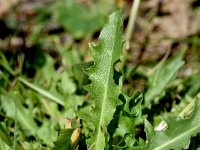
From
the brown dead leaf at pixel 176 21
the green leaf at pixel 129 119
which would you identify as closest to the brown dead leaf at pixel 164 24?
the brown dead leaf at pixel 176 21

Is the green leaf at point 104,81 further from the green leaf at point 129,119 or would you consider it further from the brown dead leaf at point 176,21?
the brown dead leaf at point 176,21

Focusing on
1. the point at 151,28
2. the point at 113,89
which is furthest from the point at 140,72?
the point at 151,28

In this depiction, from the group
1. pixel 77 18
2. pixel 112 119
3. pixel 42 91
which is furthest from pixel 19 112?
pixel 77 18

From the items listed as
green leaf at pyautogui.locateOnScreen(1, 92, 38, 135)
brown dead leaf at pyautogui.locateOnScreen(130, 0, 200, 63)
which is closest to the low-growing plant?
green leaf at pyautogui.locateOnScreen(1, 92, 38, 135)

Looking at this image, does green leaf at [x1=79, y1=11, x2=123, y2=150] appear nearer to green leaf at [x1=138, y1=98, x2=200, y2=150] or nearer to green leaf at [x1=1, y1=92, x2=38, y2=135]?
green leaf at [x1=138, y1=98, x2=200, y2=150]

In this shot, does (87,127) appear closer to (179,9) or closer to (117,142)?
(117,142)

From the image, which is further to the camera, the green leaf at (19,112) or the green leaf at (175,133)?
the green leaf at (19,112)
